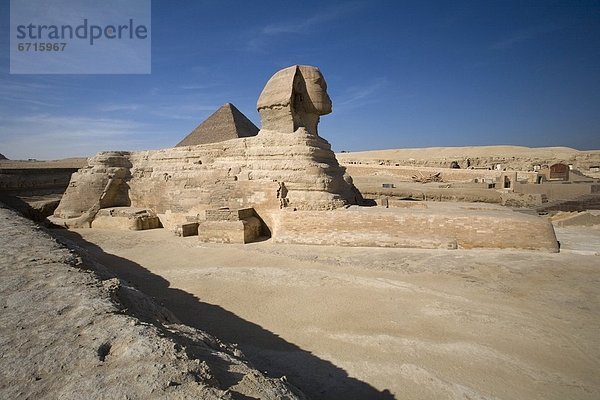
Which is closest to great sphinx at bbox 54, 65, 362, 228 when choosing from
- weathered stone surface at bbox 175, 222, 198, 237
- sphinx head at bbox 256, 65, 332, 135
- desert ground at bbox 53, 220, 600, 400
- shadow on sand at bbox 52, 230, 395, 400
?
sphinx head at bbox 256, 65, 332, 135

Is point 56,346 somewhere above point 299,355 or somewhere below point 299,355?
above

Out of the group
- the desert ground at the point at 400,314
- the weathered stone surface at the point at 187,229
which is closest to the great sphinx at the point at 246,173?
the weathered stone surface at the point at 187,229

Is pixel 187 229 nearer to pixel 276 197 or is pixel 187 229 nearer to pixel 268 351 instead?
pixel 276 197

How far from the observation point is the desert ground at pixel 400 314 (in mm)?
2654

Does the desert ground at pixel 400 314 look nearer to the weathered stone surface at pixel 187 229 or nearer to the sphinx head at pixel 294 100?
the weathered stone surface at pixel 187 229

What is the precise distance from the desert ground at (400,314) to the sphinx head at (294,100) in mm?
3624

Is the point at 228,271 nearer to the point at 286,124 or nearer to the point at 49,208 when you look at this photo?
the point at 286,124

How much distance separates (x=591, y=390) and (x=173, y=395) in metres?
3.10

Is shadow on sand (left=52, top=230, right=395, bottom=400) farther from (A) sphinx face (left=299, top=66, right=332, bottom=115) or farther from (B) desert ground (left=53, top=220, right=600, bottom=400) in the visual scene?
(A) sphinx face (left=299, top=66, right=332, bottom=115)

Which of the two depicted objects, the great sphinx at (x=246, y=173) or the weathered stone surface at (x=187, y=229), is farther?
the weathered stone surface at (x=187, y=229)

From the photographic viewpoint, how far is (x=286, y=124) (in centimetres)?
839

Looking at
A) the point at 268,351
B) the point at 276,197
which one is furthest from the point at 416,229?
the point at 268,351

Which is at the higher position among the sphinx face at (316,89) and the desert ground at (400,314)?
the sphinx face at (316,89)

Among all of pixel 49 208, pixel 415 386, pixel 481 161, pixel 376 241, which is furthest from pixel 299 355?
pixel 481 161
